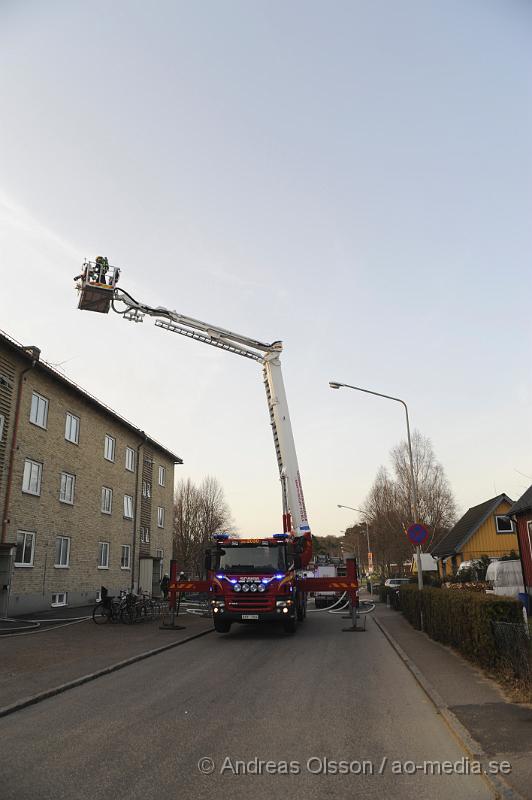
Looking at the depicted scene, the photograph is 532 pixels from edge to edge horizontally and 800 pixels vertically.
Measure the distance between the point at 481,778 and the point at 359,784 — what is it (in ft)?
3.50

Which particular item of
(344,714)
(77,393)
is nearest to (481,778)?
(344,714)

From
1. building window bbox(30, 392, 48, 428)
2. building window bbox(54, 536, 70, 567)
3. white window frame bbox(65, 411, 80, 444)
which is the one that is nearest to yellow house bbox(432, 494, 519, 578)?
building window bbox(54, 536, 70, 567)

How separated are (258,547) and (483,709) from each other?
9.27 meters

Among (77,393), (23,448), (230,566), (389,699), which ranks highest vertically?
(77,393)

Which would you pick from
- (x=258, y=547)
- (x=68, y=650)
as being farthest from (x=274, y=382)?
(x=68, y=650)

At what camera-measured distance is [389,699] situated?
8.20 m

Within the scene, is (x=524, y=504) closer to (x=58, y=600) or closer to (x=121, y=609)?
(x=121, y=609)

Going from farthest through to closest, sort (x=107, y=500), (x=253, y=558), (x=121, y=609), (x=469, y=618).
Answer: (x=107, y=500)
(x=121, y=609)
(x=253, y=558)
(x=469, y=618)

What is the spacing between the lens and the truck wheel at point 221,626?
16062 mm

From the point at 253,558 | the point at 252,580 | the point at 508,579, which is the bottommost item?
the point at 508,579

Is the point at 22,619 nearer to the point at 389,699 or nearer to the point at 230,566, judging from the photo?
the point at 230,566

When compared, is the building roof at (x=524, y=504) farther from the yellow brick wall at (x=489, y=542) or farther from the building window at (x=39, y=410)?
the building window at (x=39, y=410)

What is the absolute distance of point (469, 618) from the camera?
34.5 ft

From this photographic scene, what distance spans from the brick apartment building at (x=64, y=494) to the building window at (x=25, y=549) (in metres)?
0.04
